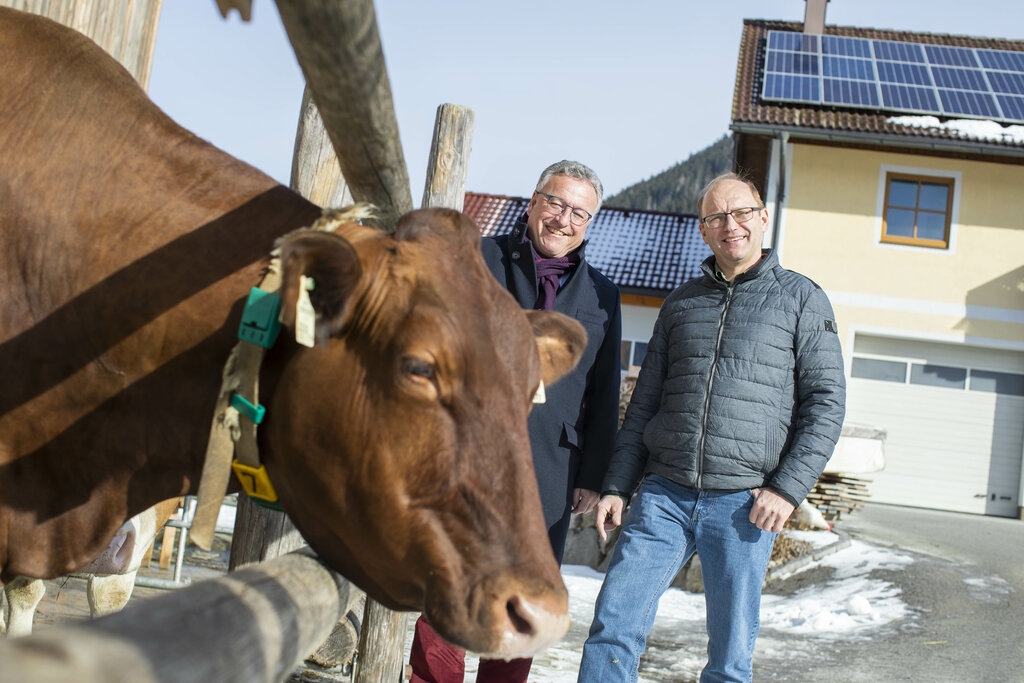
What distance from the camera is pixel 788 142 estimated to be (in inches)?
599

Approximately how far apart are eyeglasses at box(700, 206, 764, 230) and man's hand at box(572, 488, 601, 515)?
105cm

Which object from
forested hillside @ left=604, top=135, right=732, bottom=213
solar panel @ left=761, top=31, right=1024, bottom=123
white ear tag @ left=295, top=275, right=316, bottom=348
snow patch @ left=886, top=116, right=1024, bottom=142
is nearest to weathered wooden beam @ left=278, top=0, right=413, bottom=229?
white ear tag @ left=295, top=275, right=316, bottom=348

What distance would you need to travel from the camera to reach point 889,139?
14.3 metres

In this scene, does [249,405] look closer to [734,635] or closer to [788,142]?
[734,635]

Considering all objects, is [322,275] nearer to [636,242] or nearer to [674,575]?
[674,575]

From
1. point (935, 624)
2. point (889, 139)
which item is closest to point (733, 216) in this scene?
point (935, 624)

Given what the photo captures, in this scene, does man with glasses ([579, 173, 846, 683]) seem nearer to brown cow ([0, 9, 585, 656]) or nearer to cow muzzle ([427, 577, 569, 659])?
brown cow ([0, 9, 585, 656])

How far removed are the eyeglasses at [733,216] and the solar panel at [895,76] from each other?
12160 millimetres

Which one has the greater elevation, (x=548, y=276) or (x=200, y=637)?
(x=548, y=276)

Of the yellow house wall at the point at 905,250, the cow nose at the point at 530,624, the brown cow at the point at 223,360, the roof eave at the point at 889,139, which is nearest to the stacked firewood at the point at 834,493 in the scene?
the yellow house wall at the point at 905,250

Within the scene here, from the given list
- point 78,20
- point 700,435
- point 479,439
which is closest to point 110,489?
point 479,439

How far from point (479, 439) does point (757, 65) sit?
1686 cm

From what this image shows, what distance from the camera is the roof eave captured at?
1398 cm

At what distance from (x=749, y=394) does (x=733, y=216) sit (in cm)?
64
